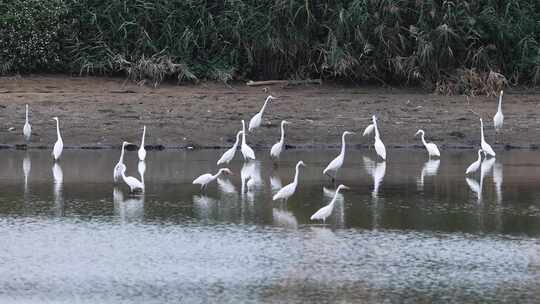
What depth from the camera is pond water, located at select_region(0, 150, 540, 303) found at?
10.9 metres

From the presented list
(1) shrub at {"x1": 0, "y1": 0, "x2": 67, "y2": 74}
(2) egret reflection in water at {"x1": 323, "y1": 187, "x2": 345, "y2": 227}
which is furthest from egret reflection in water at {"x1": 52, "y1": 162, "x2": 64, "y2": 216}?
(1) shrub at {"x1": 0, "y1": 0, "x2": 67, "y2": 74}

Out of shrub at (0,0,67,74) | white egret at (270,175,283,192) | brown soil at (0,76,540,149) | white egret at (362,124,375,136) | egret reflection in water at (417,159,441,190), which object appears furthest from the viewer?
shrub at (0,0,67,74)

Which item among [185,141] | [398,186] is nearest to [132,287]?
[398,186]

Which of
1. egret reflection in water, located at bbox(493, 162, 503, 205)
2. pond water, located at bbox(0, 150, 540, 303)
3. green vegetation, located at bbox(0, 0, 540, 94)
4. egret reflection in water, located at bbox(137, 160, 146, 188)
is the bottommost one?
pond water, located at bbox(0, 150, 540, 303)

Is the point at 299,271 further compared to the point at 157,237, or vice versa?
the point at 157,237

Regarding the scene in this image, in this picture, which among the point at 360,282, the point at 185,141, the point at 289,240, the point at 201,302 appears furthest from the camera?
the point at 185,141

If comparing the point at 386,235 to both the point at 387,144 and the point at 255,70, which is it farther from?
the point at 255,70

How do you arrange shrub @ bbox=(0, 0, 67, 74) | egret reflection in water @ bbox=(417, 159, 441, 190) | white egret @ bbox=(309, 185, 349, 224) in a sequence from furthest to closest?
shrub @ bbox=(0, 0, 67, 74)
egret reflection in water @ bbox=(417, 159, 441, 190)
white egret @ bbox=(309, 185, 349, 224)

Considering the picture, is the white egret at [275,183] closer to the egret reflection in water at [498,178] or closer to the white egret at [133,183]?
the white egret at [133,183]

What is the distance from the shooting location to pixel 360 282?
440 inches

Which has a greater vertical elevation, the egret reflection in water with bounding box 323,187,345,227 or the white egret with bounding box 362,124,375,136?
the white egret with bounding box 362,124,375,136

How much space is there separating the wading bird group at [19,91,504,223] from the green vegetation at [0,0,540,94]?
199 centimetres

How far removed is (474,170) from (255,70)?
8726mm

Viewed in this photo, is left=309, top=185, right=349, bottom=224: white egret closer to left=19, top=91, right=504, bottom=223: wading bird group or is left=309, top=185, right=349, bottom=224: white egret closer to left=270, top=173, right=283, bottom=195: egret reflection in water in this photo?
left=19, top=91, right=504, bottom=223: wading bird group
